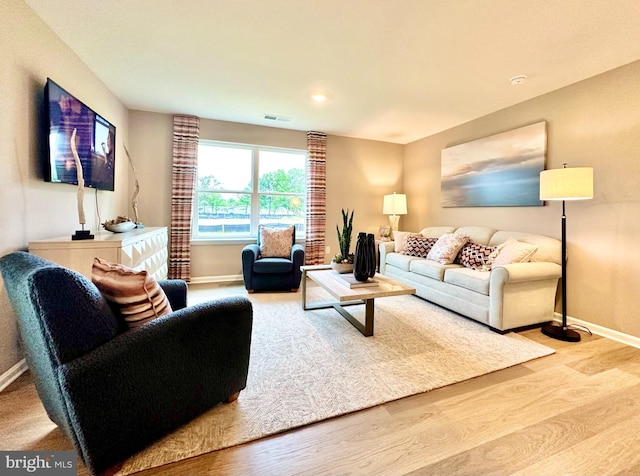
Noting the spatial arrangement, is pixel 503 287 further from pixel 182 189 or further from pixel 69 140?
pixel 182 189

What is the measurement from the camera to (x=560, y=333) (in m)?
2.42

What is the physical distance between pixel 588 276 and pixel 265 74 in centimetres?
362

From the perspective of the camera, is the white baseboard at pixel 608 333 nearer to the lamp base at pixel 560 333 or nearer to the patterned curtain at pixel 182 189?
the lamp base at pixel 560 333

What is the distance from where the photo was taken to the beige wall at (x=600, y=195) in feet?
7.61

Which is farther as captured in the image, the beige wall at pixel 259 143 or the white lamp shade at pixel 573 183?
the beige wall at pixel 259 143

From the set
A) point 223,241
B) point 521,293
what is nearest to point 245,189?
point 223,241

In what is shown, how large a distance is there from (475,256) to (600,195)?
1158 mm

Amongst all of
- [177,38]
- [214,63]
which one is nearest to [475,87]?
[214,63]

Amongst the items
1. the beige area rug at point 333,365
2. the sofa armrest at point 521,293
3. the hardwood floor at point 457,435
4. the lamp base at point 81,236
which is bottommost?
the hardwood floor at point 457,435

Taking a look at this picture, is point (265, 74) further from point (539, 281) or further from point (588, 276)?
point (588, 276)

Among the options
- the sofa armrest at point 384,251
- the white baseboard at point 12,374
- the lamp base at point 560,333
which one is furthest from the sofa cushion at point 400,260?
the white baseboard at point 12,374

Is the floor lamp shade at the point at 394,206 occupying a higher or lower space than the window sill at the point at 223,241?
higher

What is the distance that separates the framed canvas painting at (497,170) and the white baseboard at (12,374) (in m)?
4.61

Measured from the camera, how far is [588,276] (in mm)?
2609
